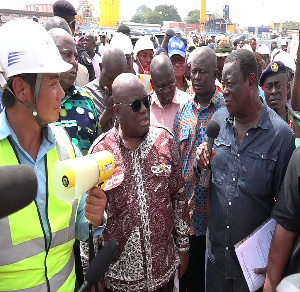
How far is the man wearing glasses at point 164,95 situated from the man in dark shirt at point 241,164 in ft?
3.81

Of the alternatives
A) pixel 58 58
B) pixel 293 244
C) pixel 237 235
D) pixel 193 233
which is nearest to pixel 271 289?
pixel 293 244

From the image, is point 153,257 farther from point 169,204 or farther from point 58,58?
point 58,58

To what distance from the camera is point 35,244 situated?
1.66 metres

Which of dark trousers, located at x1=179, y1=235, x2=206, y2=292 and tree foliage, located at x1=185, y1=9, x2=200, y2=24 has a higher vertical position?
tree foliage, located at x1=185, y1=9, x2=200, y2=24

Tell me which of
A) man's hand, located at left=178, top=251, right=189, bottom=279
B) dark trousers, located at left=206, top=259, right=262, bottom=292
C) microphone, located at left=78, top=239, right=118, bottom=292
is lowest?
dark trousers, located at left=206, top=259, right=262, bottom=292

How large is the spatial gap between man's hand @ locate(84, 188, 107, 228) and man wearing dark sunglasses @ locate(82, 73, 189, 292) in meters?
0.53

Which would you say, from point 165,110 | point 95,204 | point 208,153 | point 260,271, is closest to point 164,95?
point 165,110

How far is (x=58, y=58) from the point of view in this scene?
1757 millimetres

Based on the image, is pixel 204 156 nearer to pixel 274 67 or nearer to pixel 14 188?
pixel 274 67

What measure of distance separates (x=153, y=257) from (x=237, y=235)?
63 centimetres

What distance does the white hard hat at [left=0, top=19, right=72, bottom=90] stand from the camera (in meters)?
1.63

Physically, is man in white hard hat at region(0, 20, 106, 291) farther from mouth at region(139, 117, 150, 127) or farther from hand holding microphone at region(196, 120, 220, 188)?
hand holding microphone at region(196, 120, 220, 188)

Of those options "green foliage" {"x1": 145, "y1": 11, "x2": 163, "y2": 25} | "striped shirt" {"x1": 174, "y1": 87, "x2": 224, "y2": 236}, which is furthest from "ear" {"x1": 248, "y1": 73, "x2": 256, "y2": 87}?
"green foliage" {"x1": 145, "y1": 11, "x2": 163, "y2": 25}

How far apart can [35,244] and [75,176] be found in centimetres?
56
